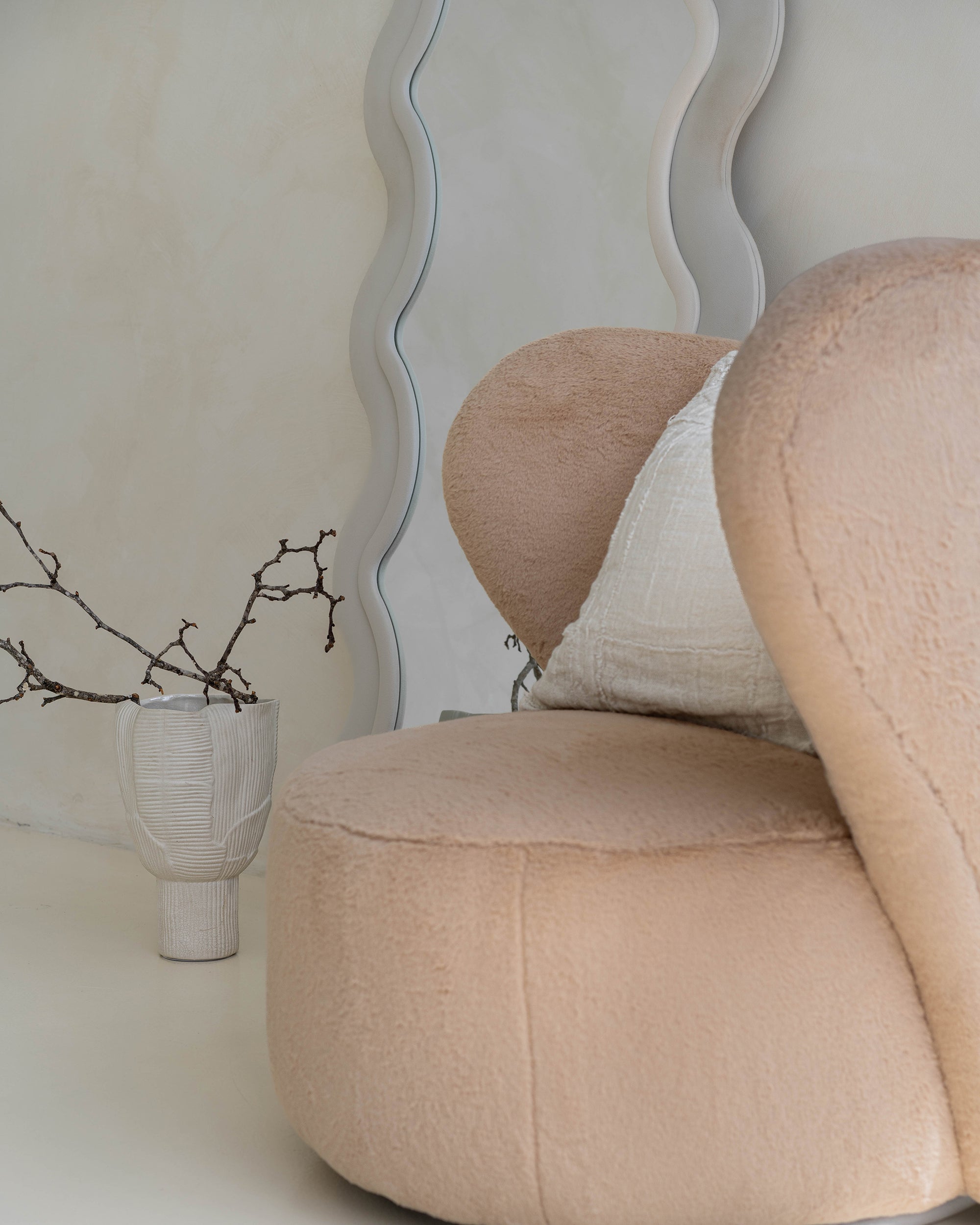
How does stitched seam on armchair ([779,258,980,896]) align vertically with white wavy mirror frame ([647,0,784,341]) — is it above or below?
below

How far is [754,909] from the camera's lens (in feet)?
2.29

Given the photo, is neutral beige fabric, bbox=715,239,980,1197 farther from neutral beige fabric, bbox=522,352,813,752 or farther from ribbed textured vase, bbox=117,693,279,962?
ribbed textured vase, bbox=117,693,279,962

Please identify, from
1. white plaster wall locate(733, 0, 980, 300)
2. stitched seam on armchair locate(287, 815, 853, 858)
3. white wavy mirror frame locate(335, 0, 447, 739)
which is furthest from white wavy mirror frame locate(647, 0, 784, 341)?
stitched seam on armchair locate(287, 815, 853, 858)

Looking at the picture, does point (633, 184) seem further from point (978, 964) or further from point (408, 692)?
point (978, 964)

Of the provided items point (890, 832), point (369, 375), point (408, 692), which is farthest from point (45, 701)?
point (890, 832)

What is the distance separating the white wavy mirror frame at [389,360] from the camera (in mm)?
1915

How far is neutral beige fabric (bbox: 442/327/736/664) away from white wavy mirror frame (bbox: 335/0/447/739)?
Answer: 65 cm

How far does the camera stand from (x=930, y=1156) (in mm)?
707

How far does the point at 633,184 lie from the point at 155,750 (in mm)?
1074

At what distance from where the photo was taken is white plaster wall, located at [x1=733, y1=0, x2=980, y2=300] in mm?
1491

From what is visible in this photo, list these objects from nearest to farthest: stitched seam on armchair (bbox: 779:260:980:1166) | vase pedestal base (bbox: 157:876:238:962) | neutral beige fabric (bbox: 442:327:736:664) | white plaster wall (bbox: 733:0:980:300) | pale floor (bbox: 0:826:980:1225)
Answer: stitched seam on armchair (bbox: 779:260:980:1166), pale floor (bbox: 0:826:980:1225), neutral beige fabric (bbox: 442:327:736:664), white plaster wall (bbox: 733:0:980:300), vase pedestal base (bbox: 157:876:238:962)

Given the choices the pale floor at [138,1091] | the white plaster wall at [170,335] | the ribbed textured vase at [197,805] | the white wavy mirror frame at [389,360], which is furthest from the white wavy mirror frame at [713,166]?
the pale floor at [138,1091]

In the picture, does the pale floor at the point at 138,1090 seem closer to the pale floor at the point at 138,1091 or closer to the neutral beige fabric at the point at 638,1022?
the pale floor at the point at 138,1091

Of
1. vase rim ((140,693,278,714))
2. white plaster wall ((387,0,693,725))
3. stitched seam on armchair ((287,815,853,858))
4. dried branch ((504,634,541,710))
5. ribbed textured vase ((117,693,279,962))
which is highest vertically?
white plaster wall ((387,0,693,725))
